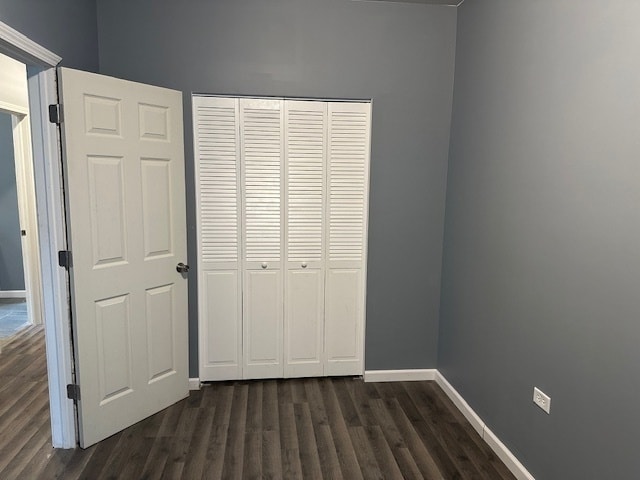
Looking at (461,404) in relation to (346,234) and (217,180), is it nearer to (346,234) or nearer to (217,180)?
(346,234)

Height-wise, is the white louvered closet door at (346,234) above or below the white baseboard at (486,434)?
above

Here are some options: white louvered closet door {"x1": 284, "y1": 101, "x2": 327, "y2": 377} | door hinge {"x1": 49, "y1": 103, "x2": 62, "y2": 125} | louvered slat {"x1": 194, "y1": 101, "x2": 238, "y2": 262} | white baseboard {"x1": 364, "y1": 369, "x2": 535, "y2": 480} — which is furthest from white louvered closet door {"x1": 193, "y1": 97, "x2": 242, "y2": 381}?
white baseboard {"x1": 364, "y1": 369, "x2": 535, "y2": 480}

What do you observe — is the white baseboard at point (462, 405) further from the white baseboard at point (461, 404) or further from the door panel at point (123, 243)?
the door panel at point (123, 243)

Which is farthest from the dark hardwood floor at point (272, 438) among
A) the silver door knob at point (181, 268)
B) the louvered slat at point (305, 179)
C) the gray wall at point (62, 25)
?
the gray wall at point (62, 25)

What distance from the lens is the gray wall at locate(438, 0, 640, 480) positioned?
5.11ft

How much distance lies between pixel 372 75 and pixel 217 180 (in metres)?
1.31

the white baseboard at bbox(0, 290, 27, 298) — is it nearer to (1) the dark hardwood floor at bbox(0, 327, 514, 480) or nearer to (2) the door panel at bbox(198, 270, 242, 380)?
(1) the dark hardwood floor at bbox(0, 327, 514, 480)

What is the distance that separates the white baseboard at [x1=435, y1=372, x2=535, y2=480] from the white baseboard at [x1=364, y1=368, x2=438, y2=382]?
0.10 m

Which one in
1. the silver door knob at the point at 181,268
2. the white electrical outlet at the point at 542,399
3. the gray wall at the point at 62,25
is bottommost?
the white electrical outlet at the point at 542,399

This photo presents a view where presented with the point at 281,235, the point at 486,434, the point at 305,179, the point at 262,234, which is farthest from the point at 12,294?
the point at 486,434

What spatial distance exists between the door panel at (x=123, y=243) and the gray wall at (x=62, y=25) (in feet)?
0.70

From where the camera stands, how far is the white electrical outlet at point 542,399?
198 centimetres

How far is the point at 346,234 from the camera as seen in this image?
311 centimetres

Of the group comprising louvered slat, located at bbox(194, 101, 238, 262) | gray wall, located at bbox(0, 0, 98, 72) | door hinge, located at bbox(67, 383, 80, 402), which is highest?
gray wall, located at bbox(0, 0, 98, 72)
